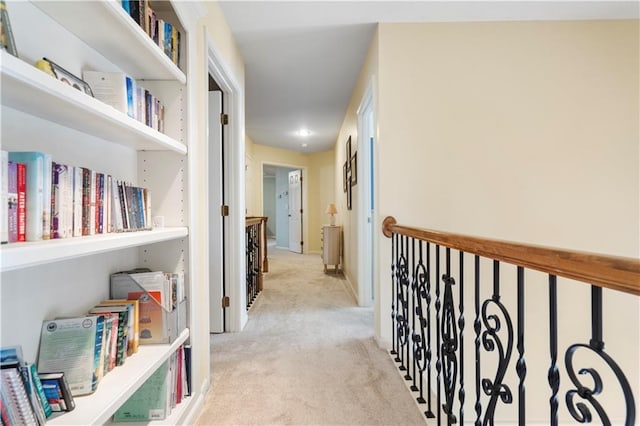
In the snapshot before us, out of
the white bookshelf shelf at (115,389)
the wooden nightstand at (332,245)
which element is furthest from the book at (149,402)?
the wooden nightstand at (332,245)

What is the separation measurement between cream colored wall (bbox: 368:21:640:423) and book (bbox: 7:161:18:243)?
2014mm

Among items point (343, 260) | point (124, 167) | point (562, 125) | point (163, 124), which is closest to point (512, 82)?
point (562, 125)

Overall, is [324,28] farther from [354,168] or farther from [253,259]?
[253,259]

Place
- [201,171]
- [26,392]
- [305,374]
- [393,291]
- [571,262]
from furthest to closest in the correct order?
[393,291]
[305,374]
[201,171]
[26,392]
[571,262]

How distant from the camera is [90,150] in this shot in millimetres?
1145

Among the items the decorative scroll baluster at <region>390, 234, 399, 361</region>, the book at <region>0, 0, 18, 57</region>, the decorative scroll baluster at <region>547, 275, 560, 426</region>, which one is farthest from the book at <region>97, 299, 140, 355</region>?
the decorative scroll baluster at <region>390, 234, 399, 361</region>

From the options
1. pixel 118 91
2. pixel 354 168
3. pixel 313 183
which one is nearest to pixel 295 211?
pixel 313 183

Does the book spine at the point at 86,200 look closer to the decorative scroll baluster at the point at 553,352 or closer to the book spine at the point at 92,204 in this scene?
the book spine at the point at 92,204

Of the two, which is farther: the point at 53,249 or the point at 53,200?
the point at 53,200

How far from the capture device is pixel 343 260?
5.08m

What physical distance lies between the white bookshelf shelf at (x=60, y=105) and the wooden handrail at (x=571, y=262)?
1.16 meters

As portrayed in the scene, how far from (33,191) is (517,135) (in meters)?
2.74

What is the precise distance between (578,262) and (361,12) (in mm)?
2200

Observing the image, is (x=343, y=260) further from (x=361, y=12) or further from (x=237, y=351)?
(x=361, y=12)
